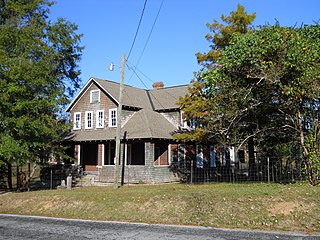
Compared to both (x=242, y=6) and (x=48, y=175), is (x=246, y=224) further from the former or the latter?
(x=48, y=175)

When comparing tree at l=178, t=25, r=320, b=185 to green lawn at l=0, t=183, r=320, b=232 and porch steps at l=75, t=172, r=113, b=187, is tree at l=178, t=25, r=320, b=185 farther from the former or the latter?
porch steps at l=75, t=172, r=113, b=187

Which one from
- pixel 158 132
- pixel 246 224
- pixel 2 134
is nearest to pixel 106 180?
pixel 158 132

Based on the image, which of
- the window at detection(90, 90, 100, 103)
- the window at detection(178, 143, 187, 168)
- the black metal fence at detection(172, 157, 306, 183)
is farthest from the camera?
the window at detection(90, 90, 100, 103)

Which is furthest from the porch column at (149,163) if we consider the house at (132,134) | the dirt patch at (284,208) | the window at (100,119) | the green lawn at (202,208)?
the dirt patch at (284,208)

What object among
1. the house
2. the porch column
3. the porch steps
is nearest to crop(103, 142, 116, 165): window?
the house

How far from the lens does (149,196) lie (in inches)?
525

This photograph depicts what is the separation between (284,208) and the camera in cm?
1066

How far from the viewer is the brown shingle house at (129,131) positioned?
25250 millimetres

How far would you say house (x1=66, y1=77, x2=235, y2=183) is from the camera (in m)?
25.3

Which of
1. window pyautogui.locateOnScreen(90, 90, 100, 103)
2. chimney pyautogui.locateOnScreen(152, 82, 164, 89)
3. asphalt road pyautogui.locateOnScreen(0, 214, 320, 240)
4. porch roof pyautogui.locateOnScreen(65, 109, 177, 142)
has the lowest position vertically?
asphalt road pyautogui.locateOnScreen(0, 214, 320, 240)

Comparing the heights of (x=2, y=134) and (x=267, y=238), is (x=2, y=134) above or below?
above

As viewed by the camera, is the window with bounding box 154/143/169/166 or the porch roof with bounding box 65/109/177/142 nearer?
the porch roof with bounding box 65/109/177/142

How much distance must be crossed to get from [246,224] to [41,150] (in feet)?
47.8

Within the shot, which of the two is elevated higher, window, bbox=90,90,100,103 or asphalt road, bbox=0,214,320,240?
window, bbox=90,90,100,103
